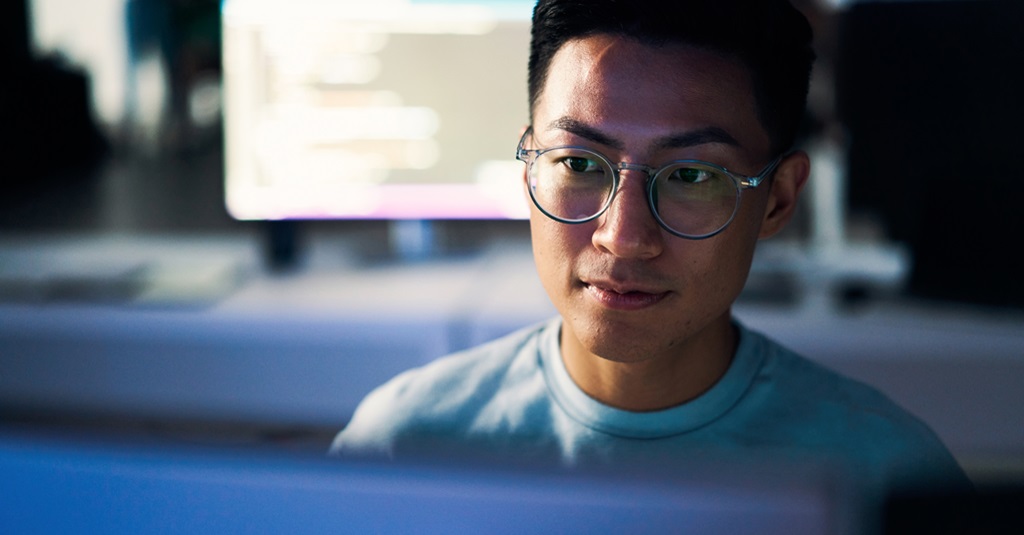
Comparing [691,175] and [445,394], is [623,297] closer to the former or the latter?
[691,175]

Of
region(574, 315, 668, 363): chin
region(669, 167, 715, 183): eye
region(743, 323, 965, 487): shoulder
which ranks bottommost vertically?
region(743, 323, 965, 487): shoulder

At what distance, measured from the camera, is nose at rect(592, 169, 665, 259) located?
70cm

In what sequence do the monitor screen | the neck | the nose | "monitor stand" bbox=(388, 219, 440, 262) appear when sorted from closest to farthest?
the nose, the neck, the monitor screen, "monitor stand" bbox=(388, 219, 440, 262)

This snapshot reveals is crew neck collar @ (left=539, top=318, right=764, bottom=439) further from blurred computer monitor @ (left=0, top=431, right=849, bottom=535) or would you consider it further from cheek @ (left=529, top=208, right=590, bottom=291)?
blurred computer monitor @ (left=0, top=431, right=849, bottom=535)

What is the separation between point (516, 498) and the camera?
1.24 feet

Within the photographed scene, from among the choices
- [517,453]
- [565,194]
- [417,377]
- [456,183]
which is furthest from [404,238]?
[517,453]

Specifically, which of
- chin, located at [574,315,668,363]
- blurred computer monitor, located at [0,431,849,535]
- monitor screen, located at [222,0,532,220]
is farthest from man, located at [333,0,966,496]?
monitor screen, located at [222,0,532,220]

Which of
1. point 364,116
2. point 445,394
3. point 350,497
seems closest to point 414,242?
point 364,116

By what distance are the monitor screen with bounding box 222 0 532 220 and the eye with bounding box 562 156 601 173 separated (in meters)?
1.16

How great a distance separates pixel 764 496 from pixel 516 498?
9 centimetres

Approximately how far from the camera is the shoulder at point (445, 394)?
87 cm

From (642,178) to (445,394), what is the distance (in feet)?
0.97

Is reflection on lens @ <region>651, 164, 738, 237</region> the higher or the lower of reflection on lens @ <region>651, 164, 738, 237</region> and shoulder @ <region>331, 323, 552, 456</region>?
the higher

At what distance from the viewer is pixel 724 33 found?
2.45 ft
